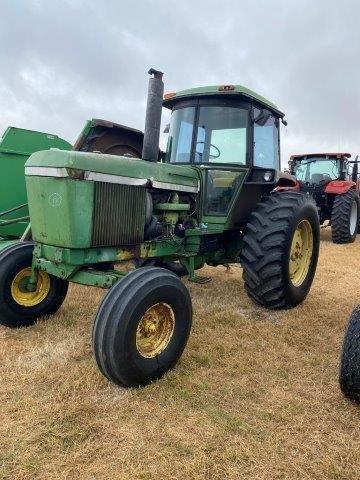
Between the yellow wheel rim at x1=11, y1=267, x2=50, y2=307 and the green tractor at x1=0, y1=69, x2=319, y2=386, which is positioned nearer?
the green tractor at x1=0, y1=69, x2=319, y2=386

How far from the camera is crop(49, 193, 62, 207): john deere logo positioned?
3094mm

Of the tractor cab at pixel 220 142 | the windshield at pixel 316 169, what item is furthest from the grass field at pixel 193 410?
the windshield at pixel 316 169

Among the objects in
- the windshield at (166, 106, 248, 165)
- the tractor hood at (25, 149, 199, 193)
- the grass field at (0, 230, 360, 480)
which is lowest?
the grass field at (0, 230, 360, 480)

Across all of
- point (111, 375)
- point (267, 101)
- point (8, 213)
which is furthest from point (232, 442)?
point (8, 213)

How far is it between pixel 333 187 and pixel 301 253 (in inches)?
232

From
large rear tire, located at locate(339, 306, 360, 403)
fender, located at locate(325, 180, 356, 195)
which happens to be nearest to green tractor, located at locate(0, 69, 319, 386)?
large rear tire, located at locate(339, 306, 360, 403)

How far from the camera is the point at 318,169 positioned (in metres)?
11.1

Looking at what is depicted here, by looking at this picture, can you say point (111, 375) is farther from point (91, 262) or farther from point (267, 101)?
point (267, 101)

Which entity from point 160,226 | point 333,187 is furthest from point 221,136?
point 333,187

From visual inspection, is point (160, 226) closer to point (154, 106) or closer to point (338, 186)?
point (154, 106)

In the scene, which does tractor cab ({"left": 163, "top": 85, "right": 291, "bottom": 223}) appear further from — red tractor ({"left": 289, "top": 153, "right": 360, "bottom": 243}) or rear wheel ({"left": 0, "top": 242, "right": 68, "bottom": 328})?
red tractor ({"left": 289, "top": 153, "right": 360, "bottom": 243})

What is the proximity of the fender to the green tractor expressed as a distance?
205 inches

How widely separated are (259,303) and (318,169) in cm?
789

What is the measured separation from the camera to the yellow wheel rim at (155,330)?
2846 mm
